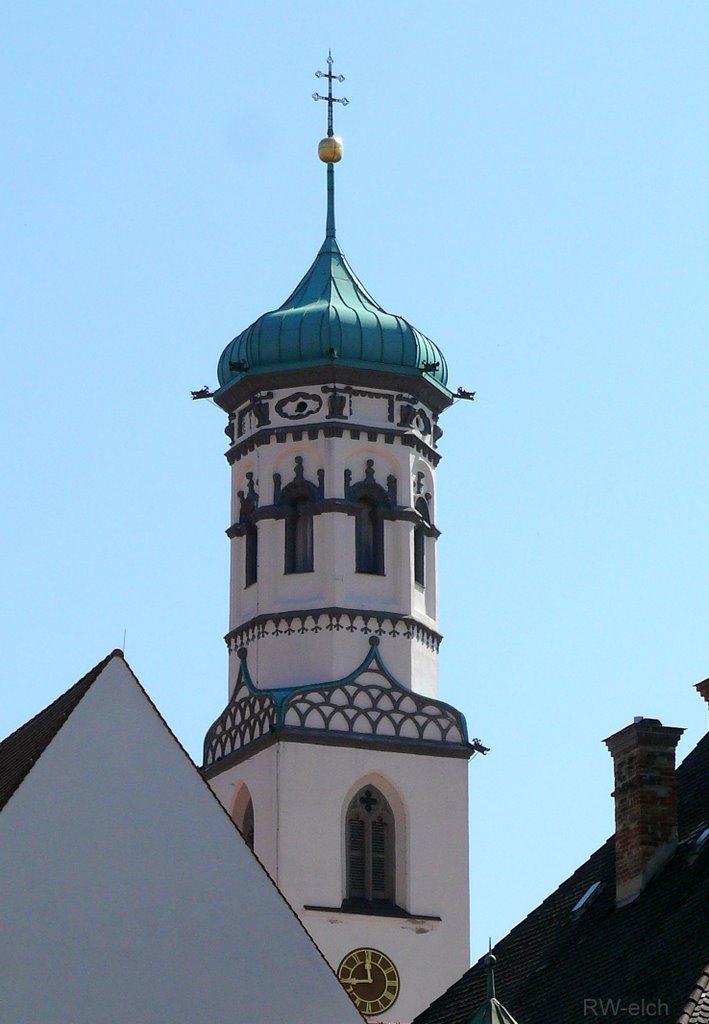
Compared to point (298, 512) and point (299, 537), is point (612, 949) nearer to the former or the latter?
point (299, 537)

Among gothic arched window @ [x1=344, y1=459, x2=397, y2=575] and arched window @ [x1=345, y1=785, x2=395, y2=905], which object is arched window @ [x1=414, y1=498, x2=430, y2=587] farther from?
arched window @ [x1=345, y1=785, x2=395, y2=905]

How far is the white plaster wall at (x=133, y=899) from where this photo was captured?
32.7 metres

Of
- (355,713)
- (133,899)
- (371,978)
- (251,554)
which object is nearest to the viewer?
(133,899)

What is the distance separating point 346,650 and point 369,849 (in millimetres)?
3813

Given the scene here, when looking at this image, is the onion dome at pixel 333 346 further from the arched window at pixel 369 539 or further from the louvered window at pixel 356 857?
the louvered window at pixel 356 857

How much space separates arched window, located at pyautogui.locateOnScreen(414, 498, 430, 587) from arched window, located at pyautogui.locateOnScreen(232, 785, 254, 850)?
5.34m

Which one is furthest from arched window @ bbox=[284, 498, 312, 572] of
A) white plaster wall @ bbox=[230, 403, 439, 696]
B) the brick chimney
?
the brick chimney

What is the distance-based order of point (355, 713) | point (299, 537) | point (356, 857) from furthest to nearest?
1. point (299, 537)
2. point (355, 713)
3. point (356, 857)

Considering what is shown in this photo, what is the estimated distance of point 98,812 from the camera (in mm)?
33594

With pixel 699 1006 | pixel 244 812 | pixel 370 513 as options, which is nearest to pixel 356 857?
pixel 244 812

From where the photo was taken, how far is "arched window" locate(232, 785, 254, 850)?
187ft

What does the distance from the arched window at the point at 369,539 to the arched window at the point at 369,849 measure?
14.5 feet

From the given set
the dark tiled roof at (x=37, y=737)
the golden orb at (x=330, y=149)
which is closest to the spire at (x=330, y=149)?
the golden orb at (x=330, y=149)

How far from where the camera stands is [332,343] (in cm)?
5906
